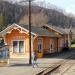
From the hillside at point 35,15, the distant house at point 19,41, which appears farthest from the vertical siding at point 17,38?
the hillside at point 35,15

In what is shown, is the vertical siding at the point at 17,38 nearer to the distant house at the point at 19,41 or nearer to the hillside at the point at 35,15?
the distant house at the point at 19,41

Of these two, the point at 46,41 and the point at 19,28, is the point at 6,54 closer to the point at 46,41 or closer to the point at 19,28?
the point at 19,28

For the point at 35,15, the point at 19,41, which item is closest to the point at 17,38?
the point at 19,41

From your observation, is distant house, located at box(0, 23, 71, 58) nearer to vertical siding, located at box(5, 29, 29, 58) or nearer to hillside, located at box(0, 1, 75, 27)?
vertical siding, located at box(5, 29, 29, 58)

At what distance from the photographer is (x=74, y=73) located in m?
25.1

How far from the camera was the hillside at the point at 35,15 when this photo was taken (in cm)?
14062

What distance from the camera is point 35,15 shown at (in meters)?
144

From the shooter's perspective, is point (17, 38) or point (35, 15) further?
point (35, 15)

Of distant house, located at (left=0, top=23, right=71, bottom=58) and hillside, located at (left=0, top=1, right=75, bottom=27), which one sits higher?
hillside, located at (left=0, top=1, right=75, bottom=27)

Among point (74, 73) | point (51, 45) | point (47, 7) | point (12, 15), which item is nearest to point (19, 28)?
point (51, 45)

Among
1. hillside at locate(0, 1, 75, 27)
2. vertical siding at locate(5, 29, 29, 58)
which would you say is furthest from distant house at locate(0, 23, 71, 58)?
hillside at locate(0, 1, 75, 27)

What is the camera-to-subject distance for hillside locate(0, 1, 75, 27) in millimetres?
140625

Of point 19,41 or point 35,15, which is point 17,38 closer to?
point 19,41

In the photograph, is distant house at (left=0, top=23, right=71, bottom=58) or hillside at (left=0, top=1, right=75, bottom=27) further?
hillside at (left=0, top=1, right=75, bottom=27)
